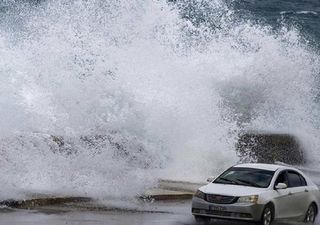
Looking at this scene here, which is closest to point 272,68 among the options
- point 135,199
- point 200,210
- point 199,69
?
point 199,69

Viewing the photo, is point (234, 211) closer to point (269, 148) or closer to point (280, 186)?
point (280, 186)

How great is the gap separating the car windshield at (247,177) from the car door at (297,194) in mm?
586

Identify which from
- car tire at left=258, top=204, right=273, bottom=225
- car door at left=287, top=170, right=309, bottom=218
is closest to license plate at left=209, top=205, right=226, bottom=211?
car tire at left=258, top=204, right=273, bottom=225

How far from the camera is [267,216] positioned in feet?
48.5

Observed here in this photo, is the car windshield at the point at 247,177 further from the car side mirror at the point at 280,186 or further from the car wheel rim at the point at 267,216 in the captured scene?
the car wheel rim at the point at 267,216

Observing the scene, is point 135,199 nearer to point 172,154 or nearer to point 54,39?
point 172,154

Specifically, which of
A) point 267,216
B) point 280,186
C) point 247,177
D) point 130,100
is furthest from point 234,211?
point 130,100

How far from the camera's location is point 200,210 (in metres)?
14.8

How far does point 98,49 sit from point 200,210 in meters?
14.4

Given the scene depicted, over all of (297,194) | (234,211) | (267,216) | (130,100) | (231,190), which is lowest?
(267,216)

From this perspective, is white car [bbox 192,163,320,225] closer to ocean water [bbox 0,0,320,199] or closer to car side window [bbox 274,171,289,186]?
car side window [bbox 274,171,289,186]

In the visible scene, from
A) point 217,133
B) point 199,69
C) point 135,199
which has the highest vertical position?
point 199,69

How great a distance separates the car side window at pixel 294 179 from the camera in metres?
16.0

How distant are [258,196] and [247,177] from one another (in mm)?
1136
